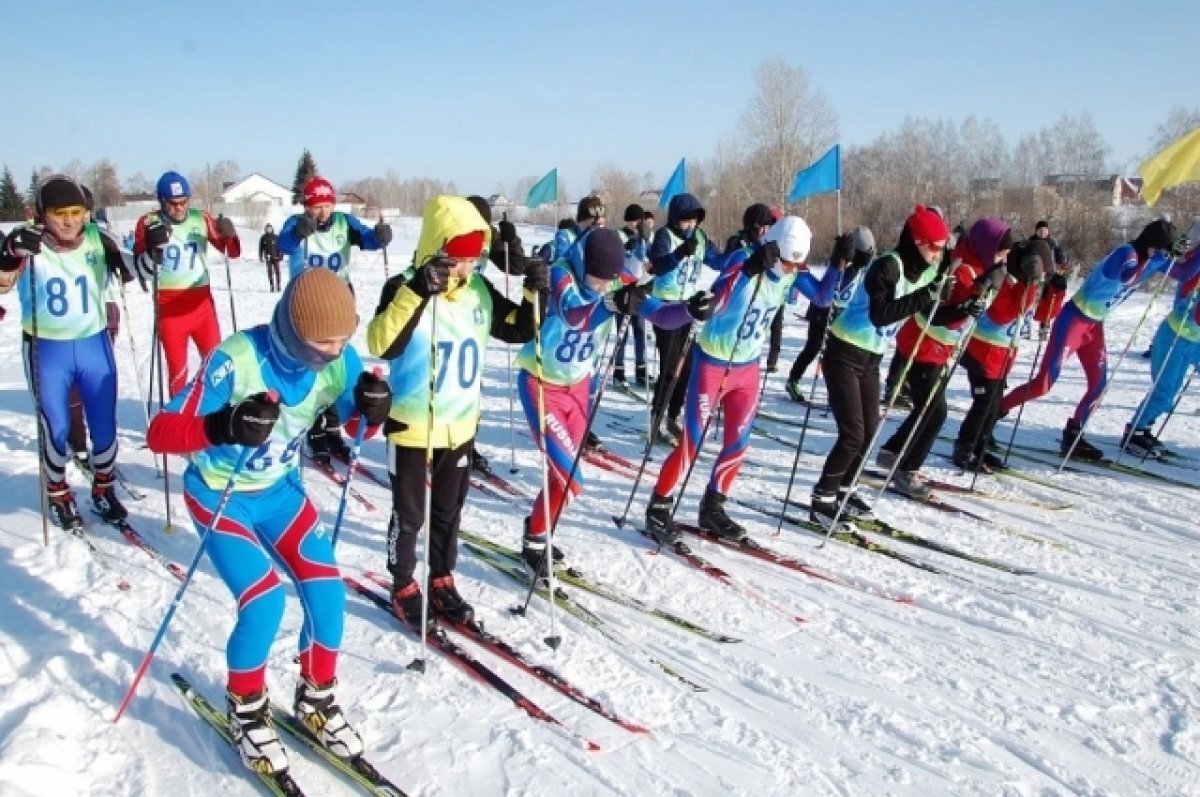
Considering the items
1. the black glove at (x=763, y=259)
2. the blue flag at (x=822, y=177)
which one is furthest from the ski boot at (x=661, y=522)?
the blue flag at (x=822, y=177)

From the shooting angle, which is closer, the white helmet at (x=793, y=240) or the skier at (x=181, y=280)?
the white helmet at (x=793, y=240)

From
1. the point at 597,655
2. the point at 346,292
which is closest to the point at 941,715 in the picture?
the point at 597,655

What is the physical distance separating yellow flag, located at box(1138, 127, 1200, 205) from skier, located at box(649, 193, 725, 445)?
159 inches

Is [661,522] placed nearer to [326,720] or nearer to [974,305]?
[974,305]

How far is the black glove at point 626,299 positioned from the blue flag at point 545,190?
25.8 ft

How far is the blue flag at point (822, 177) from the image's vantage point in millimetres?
8109

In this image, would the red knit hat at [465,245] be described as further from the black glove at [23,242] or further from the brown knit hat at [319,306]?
the black glove at [23,242]

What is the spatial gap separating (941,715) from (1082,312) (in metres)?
5.05

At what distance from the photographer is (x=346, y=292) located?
8.71ft

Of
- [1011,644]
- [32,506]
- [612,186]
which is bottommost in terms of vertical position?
[32,506]

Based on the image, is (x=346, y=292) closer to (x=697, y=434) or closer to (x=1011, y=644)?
(x=697, y=434)

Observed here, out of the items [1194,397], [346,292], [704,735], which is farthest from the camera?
[1194,397]

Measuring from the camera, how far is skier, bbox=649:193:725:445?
7.57m

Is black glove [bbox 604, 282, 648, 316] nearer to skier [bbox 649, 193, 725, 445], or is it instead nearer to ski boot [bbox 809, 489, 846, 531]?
ski boot [bbox 809, 489, 846, 531]
